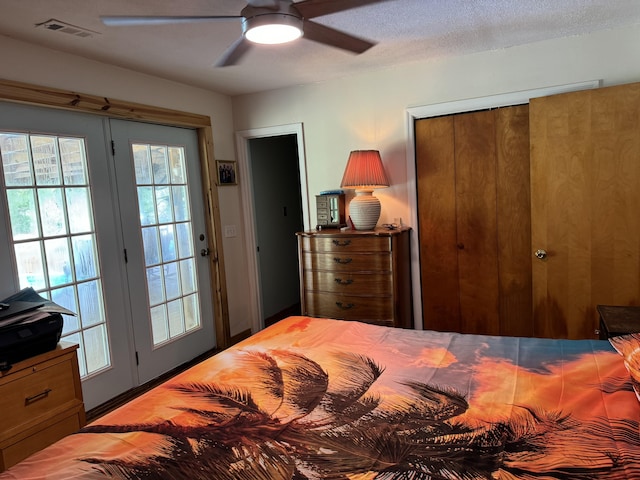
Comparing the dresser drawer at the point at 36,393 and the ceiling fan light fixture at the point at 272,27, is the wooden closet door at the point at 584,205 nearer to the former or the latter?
the ceiling fan light fixture at the point at 272,27

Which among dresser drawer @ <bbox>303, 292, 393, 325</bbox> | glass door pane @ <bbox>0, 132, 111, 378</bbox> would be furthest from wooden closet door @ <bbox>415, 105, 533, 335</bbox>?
glass door pane @ <bbox>0, 132, 111, 378</bbox>

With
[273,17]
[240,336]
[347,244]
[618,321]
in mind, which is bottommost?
[240,336]

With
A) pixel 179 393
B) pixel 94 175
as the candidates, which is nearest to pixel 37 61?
pixel 94 175

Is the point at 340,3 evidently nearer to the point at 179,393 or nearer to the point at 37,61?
the point at 179,393

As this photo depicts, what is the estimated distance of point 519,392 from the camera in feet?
4.59

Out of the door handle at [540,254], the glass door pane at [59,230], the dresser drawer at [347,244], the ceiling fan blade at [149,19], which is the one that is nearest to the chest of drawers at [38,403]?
the glass door pane at [59,230]

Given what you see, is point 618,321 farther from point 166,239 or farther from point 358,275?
point 166,239

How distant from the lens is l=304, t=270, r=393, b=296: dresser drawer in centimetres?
324

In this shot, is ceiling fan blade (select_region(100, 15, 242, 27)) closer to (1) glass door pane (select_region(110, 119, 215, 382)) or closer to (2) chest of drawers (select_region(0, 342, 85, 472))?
(1) glass door pane (select_region(110, 119, 215, 382))

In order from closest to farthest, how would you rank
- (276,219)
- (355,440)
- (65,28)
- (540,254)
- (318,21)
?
(355,440) < (65,28) < (318,21) < (540,254) < (276,219)

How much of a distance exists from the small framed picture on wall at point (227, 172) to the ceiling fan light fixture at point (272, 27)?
84.0 inches

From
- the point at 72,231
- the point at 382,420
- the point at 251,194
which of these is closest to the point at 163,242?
the point at 72,231

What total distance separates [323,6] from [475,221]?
2.17 metres

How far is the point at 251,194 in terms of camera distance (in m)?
4.23
